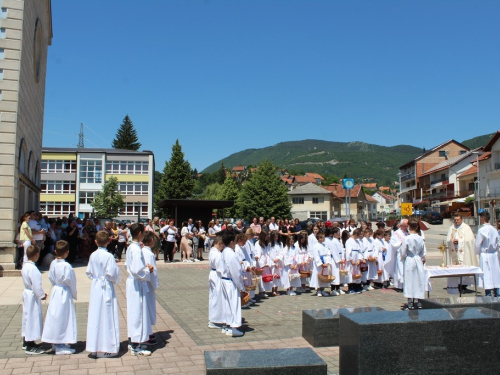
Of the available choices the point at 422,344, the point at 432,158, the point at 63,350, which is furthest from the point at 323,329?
the point at 432,158

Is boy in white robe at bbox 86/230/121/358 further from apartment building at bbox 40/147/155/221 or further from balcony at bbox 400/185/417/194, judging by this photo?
balcony at bbox 400/185/417/194

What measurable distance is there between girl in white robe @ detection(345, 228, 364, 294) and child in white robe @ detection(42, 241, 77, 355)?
7820 millimetres

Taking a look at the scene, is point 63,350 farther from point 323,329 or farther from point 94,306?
point 323,329

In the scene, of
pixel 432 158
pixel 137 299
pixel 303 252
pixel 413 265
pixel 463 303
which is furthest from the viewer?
pixel 432 158

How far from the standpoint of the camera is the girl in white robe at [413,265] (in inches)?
388

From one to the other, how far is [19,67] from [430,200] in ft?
253

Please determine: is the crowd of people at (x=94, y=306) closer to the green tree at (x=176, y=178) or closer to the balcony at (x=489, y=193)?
the balcony at (x=489, y=193)

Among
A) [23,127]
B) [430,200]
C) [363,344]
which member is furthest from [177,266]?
[430,200]

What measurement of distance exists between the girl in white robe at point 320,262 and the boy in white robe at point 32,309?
7.09 metres

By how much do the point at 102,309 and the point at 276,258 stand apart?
20.8 ft

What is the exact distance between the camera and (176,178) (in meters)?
71.6

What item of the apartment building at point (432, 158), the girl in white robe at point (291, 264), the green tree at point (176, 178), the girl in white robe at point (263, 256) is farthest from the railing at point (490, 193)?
the girl in white robe at point (263, 256)

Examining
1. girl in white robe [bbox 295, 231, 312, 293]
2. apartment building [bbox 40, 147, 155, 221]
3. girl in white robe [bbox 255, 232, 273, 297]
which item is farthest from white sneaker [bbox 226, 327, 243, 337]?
apartment building [bbox 40, 147, 155, 221]

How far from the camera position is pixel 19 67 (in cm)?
1612
